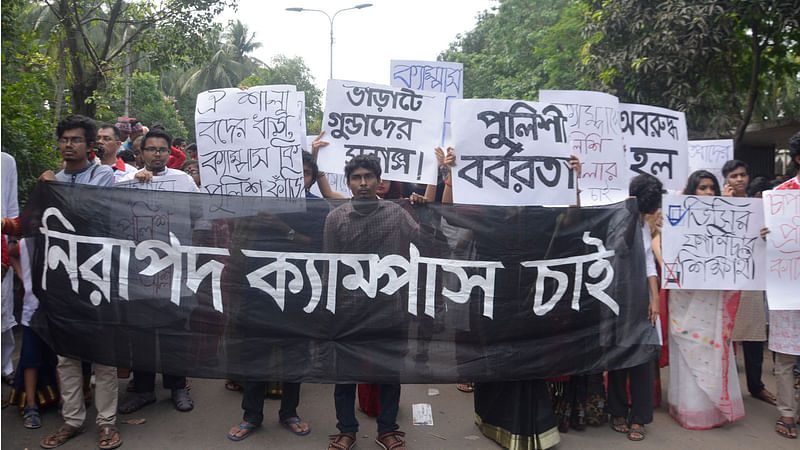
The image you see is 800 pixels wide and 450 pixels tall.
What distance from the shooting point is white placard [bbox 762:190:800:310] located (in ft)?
13.8

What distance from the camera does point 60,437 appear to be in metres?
3.85

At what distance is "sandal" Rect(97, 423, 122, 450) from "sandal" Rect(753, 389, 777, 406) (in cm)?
488

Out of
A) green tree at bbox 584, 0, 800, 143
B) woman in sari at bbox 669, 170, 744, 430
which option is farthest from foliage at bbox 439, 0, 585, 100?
woman in sari at bbox 669, 170, 744, 430

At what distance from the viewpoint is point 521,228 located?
397 cm

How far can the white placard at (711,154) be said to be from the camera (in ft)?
20.4

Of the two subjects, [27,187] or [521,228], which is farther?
[27,187]

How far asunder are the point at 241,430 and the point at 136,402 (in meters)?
1.00

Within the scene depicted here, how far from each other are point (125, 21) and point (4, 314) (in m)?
7.38

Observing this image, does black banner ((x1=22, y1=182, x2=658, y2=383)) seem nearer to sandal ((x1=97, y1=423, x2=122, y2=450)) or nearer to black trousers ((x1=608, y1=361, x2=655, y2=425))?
black trousers ((x1=608, y1=361, x2=655, y2=425))

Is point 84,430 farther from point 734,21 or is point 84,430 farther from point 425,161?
point 734,21

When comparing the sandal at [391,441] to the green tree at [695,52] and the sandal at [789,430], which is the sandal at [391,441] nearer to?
the sandal at [789,430]

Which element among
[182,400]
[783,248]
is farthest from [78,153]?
[783,248]

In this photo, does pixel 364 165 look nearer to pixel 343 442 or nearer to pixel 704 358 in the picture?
pixel 343 442

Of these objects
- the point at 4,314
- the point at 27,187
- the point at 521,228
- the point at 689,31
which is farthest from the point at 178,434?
the point at 689,31
